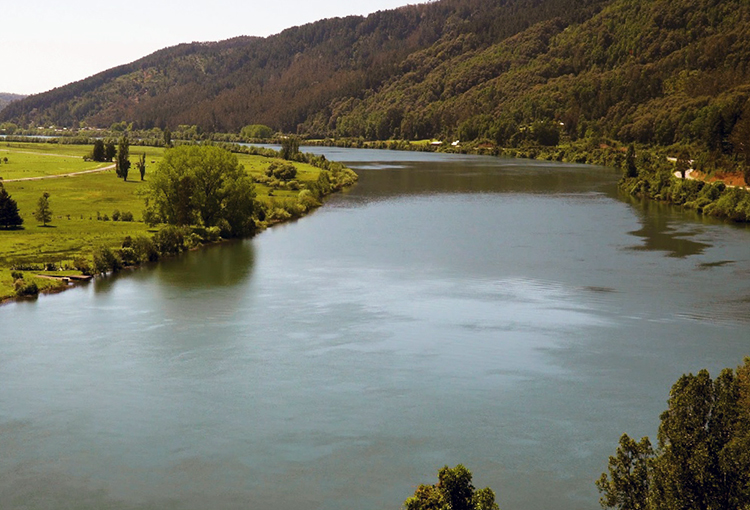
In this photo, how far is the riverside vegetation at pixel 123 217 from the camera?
5566 cm

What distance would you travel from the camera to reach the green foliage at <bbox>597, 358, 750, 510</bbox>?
18156mm

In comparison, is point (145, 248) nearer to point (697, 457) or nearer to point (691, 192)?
point (697, 457)

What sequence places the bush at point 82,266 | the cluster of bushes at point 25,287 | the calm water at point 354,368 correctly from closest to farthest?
1. the calm water at point 354,368
2. the cluster of bushes at point 25,287
3. the bush at point 82,266

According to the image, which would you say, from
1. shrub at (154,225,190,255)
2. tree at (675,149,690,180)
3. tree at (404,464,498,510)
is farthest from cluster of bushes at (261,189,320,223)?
tree at (404,464,498,510)

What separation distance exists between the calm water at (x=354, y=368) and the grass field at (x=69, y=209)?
669cm

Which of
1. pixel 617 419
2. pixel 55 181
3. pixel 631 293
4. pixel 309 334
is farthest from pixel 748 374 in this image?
pixel 55 181

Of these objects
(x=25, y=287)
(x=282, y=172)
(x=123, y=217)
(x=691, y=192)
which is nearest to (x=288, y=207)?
(x=123, y=217)

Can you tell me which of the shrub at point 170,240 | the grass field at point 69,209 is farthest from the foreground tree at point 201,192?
the shrub at point 170,240

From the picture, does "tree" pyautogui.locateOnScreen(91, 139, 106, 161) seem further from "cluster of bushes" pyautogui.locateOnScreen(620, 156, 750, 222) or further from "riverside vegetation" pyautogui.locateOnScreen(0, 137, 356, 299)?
"cluster of bushes" pyautogui.locateOnScreen(620, 156, 750, 222)

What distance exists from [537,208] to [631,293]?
42225mm

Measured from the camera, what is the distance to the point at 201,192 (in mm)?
71375

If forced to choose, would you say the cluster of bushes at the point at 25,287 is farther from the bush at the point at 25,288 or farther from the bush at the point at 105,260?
the bush at the point at 105,260

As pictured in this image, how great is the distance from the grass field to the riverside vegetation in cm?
7

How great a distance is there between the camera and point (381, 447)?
28844mm
